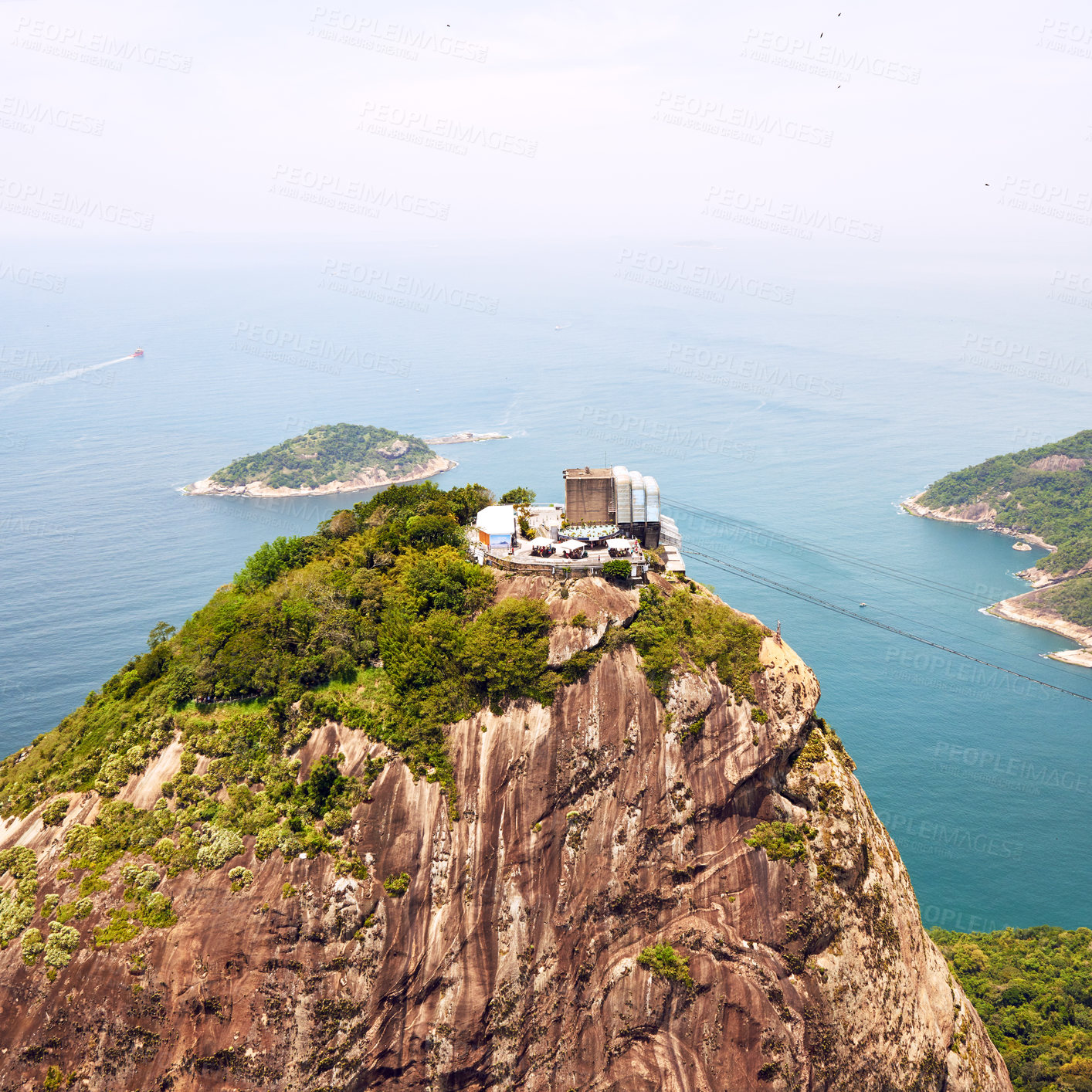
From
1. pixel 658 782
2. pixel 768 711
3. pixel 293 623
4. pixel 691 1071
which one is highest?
pixel 293 623

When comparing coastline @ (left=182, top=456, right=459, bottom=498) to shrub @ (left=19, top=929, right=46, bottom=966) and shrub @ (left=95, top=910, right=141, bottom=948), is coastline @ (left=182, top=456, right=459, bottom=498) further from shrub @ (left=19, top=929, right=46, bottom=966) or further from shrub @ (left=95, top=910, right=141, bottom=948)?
shrub @ (left=19, top=929, right=46, bottom=966)

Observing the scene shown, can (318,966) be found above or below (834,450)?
below

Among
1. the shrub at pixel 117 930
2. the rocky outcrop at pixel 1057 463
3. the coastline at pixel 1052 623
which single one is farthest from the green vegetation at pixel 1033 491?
the shrub at pixel 117 930

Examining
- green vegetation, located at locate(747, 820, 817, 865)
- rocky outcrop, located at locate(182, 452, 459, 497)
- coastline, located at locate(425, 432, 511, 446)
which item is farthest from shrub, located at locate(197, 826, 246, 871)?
coastline, located at locate(425, 432, 511, 446)

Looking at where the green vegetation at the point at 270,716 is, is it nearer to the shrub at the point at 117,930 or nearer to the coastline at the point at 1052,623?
the shrub at the point at 117,930

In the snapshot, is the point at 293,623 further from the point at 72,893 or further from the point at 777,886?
the point at 777,886

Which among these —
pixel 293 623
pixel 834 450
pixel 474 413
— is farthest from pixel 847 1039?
pixel 474 413
